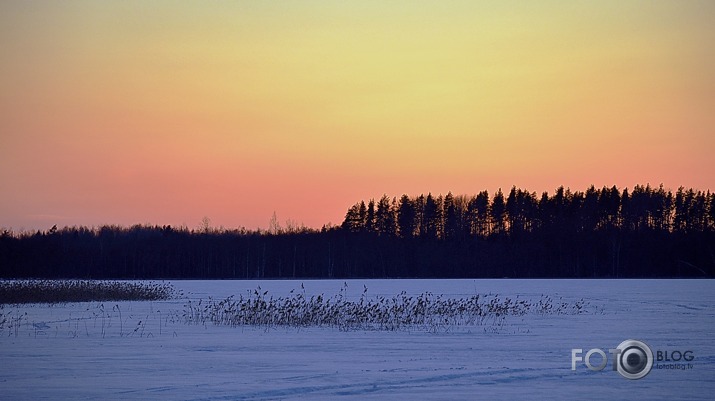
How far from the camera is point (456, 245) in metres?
97.8

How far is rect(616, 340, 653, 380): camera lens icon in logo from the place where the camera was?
1127 cm

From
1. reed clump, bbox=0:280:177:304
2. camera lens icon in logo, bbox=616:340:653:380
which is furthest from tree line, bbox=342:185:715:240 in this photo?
camera lens icon in logo, bbox=616:340:653:380

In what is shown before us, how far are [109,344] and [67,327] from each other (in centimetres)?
448

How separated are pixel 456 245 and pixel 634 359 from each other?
8556cm

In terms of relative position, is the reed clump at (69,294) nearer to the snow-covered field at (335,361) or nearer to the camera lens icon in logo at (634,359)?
the snow-covered field at (335,361)

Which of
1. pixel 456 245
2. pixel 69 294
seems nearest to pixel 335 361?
pixel 69 294

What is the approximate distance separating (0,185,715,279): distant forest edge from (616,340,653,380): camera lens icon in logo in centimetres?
7548

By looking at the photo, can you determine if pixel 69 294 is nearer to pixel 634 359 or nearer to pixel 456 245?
pixel 634 359

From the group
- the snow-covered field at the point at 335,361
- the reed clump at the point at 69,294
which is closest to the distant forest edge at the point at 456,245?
the reed clump at the point at 69,294

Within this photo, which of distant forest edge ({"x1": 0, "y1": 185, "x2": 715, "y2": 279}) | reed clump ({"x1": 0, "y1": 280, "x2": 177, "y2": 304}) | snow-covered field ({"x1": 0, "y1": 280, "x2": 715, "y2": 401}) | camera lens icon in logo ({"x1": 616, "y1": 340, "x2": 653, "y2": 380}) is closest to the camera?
snow-covered field ({"x1": 0, "y1": 280, "x2": 715, "y2": 401})

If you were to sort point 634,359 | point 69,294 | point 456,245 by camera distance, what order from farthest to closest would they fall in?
point 456,245
point 69,294
point 634,359

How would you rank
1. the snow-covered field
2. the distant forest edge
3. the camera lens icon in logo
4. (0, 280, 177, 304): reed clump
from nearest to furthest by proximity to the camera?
the snow-covered field → the camera lens icon in logo → (0, 280, 177, 304): reed clump → the distant forest edge

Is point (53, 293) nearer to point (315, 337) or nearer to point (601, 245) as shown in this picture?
point (315, 337)

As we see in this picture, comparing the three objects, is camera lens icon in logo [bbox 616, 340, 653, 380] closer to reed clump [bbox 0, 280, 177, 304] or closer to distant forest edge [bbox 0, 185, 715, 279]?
reed clump [bbox 0, 280, 177, 304]
